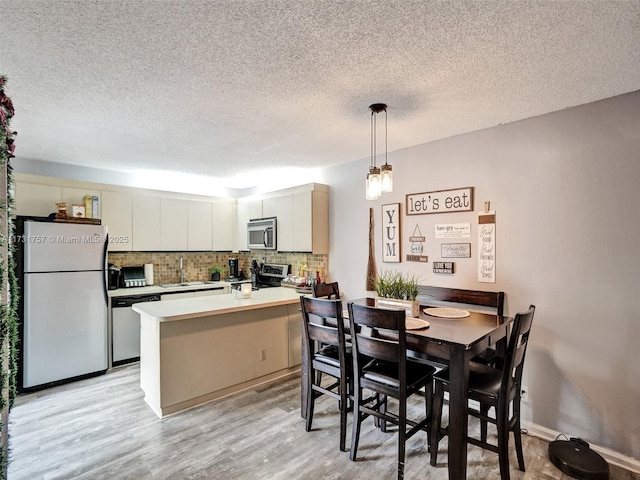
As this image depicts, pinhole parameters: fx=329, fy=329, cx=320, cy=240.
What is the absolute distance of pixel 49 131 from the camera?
2.86 m

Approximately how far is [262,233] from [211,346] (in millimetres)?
2100

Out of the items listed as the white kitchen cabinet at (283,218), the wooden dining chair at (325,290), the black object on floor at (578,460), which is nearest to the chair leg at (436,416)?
the black object on floor at (578,460)

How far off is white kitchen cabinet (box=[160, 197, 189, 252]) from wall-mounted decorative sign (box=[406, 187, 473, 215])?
3195 mm

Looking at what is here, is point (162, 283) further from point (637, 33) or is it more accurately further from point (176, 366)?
point (637, 33)

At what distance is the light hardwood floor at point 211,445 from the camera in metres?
2.06

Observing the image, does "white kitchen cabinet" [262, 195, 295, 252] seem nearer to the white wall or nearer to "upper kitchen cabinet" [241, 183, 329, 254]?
"upper kitchen cabinet" [241, 183, 329, 254]

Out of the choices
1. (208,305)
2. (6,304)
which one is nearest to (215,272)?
(208,305)

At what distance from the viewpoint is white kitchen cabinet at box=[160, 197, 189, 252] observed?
4.55m

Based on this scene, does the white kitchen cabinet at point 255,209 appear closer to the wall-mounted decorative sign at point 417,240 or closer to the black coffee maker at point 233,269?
the black coffee maker at point 233,269

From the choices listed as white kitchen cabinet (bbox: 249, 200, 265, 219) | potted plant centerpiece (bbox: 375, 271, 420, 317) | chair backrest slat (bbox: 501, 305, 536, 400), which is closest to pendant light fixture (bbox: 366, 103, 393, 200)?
potted plant centerpiece (bbox: 375, 271, 420, 317)

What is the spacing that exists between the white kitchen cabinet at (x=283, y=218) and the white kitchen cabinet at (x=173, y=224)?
1248 millimetres

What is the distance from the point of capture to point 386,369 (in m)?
2.18

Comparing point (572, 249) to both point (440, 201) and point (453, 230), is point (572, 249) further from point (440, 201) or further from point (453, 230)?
point (440, 201)

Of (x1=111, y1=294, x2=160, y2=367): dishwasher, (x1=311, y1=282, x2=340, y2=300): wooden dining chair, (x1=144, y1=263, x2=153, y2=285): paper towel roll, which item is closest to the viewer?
(x1=311, y1=282, x2=340, y2=300): wooden dining chair
